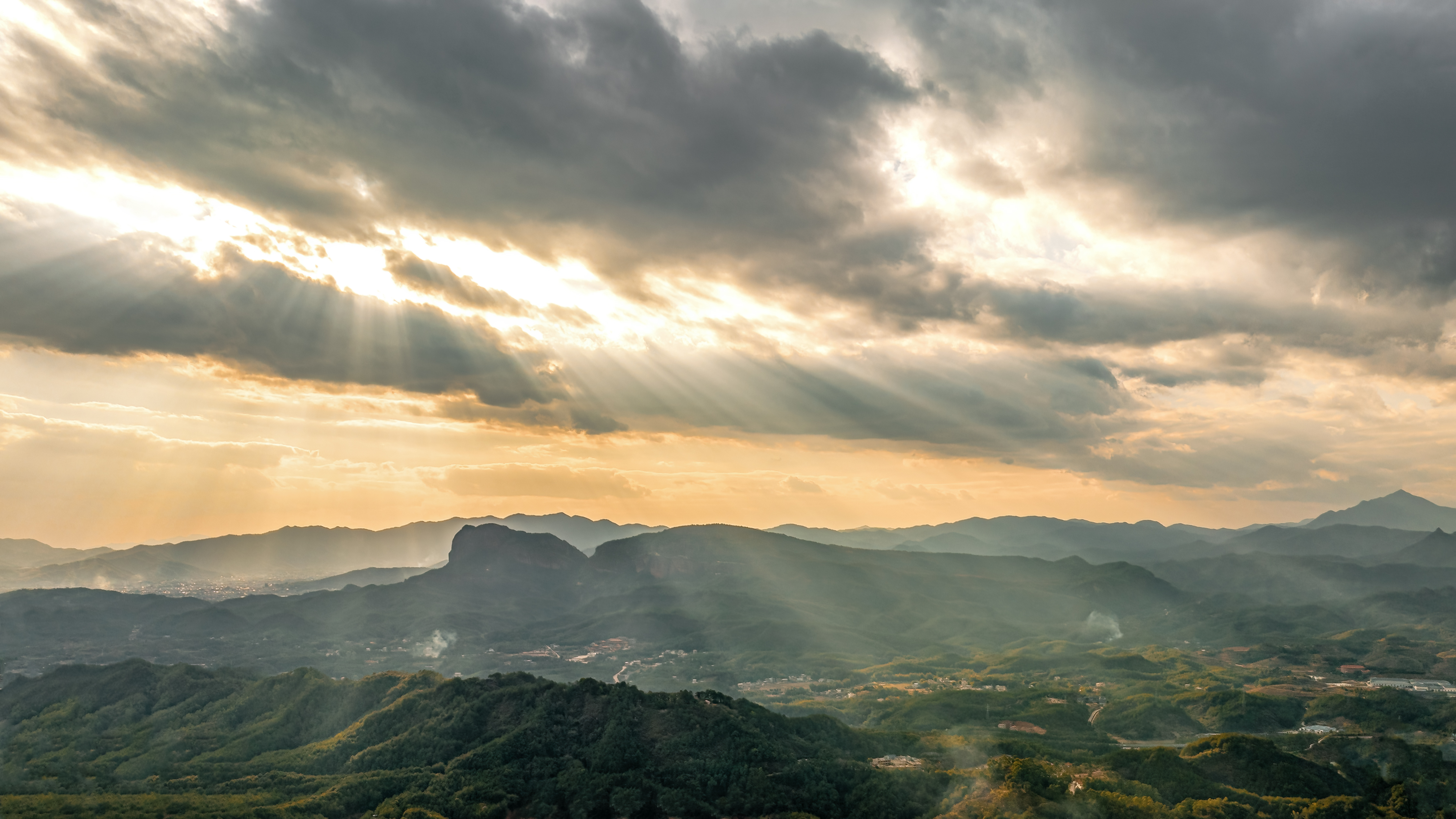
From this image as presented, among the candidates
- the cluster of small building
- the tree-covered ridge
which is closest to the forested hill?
the tree-covered ridge

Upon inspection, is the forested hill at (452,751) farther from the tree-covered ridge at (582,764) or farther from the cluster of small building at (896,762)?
the cluster of small building at (896,762)

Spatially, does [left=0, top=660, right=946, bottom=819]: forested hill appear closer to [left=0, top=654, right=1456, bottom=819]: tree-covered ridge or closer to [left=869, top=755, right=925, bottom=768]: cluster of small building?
[left=0, top=654, right=1456, bottom=819]: tree-covered ridge

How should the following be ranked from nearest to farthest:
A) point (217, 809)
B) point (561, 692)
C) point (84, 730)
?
point (217, 809) < point (561, 692) < point (84, 730)

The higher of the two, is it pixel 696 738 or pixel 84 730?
pixel 696 738

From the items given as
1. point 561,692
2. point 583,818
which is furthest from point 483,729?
point 583,818

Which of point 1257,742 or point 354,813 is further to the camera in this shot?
point 1257,742

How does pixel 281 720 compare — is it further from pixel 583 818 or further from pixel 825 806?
pixel 825 806

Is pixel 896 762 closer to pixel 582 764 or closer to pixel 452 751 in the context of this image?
pixel 582 764

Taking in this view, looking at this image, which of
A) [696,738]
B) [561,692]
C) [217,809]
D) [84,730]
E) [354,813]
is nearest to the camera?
[217,809]
